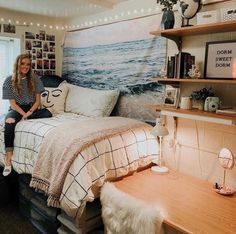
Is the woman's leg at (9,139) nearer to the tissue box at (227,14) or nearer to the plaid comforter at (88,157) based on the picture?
the plaid comforter at (88,157)

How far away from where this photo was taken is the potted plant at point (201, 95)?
6.31ft

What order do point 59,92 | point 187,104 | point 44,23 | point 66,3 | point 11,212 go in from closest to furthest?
point 187,104, point 11,212, point 66,3, point 59,92, point 44,23

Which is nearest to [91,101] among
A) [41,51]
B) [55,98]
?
[55,98]

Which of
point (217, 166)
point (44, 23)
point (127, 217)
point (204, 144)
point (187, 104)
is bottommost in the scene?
point (127, 217)

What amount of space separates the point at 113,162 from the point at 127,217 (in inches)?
18.1

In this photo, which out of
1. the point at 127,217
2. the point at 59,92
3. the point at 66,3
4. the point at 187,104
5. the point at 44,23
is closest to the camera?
the point at 127,217

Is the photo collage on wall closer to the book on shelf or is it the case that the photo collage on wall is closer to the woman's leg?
the woman's leg

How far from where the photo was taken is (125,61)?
8.72ft

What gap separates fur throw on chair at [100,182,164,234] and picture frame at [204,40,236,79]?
1.02 meters

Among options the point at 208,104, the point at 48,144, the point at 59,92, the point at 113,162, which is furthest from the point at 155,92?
the point at 59,92

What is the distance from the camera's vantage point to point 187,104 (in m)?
1.98

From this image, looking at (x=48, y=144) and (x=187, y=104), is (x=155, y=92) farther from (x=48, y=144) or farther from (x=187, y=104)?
(x=48, y=144)

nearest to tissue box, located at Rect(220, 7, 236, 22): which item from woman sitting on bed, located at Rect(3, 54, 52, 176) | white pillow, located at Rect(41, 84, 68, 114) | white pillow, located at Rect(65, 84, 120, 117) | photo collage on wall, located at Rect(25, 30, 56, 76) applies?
white pillow, located at Rect(65, 84, 120, 117)

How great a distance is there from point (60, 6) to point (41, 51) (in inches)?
30.2
